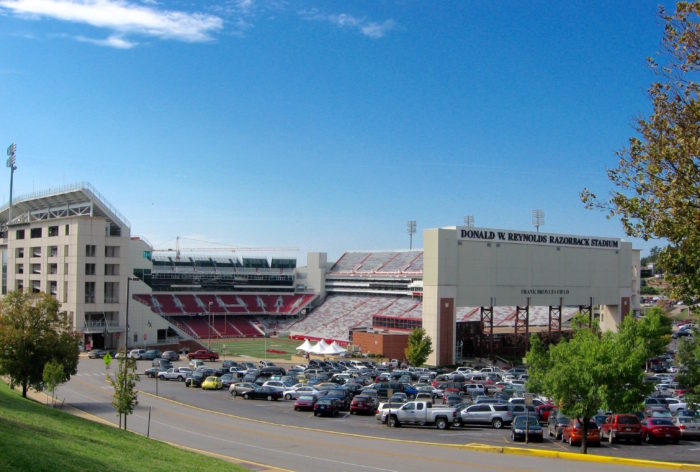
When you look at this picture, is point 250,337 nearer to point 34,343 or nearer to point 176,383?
point 176,383

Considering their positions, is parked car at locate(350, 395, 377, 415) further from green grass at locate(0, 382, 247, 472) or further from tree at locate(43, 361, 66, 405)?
green grass at locate(0, 382, 247, 472)

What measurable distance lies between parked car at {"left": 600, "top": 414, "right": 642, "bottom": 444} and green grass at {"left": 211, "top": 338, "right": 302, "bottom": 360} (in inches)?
2010

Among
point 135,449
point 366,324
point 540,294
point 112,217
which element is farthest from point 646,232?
point 366,324

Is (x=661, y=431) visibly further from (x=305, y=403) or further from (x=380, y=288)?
(x=380, y=288)

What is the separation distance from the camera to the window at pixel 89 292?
76.8 meters

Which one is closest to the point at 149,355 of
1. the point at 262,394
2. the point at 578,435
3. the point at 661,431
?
the point at 262,394

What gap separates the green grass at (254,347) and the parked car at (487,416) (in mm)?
44400

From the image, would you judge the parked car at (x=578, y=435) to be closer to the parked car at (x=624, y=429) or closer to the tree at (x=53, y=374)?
the parked car at (x=624, y=429)

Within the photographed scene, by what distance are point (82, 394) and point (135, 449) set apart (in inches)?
1130

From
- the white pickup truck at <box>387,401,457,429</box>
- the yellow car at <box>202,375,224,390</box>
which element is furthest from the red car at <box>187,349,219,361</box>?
the white pickup truck at <box>387,401,457,429</box>

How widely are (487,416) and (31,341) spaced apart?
87.4 feet

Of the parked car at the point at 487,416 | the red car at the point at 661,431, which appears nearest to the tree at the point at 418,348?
the parked car at the point at 487,416

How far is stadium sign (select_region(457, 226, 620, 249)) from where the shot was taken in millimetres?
75500

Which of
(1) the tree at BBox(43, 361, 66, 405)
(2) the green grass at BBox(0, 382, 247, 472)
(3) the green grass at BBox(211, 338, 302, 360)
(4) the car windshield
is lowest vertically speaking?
(3) the green grass at BBox(211, 338, 302, 360)
